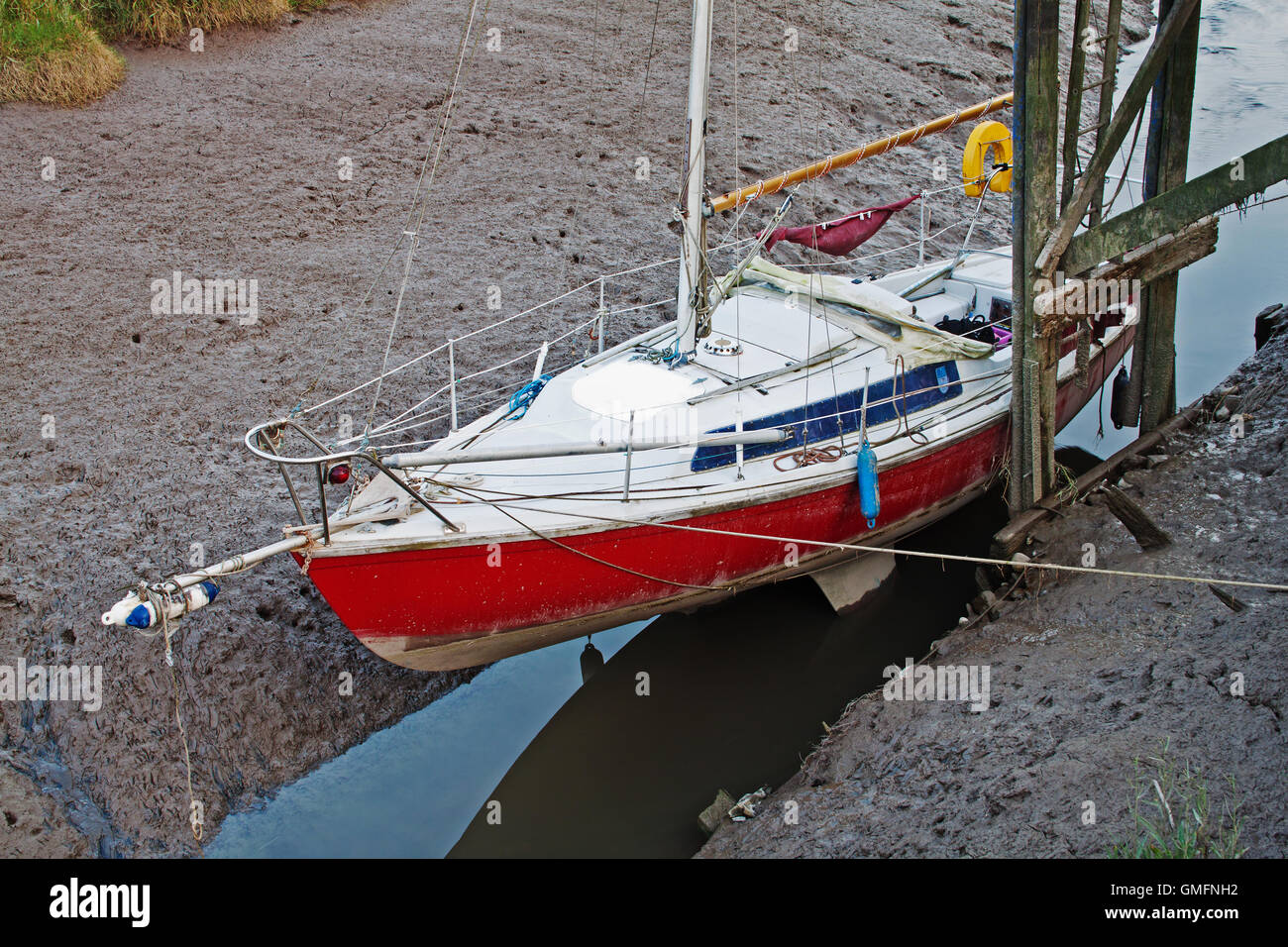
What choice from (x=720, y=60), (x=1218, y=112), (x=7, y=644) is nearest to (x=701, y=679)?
(x=7, y=644)

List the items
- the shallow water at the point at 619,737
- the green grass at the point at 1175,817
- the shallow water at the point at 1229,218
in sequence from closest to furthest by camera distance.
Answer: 1. the green grass at the point at 1175,817
2. the shallow water at the point at 619,737
3. the shallow water at the point at 1229,218

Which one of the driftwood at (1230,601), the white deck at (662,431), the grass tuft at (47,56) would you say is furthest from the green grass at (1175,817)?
the grass tuft at (47,56)

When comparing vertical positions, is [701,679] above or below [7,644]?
below

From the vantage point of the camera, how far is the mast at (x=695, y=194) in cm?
784

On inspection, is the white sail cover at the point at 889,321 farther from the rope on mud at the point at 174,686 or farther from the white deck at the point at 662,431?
the rope on mud at the point at 174,686

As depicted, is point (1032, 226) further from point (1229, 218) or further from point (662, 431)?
point (1229, 218)

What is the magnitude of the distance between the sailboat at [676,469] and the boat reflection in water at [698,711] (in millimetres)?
645

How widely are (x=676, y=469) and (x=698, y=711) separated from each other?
6.17ft

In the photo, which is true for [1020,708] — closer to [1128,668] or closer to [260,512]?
[1128,668]

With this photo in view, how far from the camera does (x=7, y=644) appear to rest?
7414 mm

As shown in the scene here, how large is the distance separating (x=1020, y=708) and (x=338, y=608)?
4430mm

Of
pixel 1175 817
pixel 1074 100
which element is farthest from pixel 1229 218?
pixel 1175 817

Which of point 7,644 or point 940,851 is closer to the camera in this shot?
point 940,851

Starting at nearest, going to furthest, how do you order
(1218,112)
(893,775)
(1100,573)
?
1. (893,775)
2. (1100,573)
3. (1218,112)
